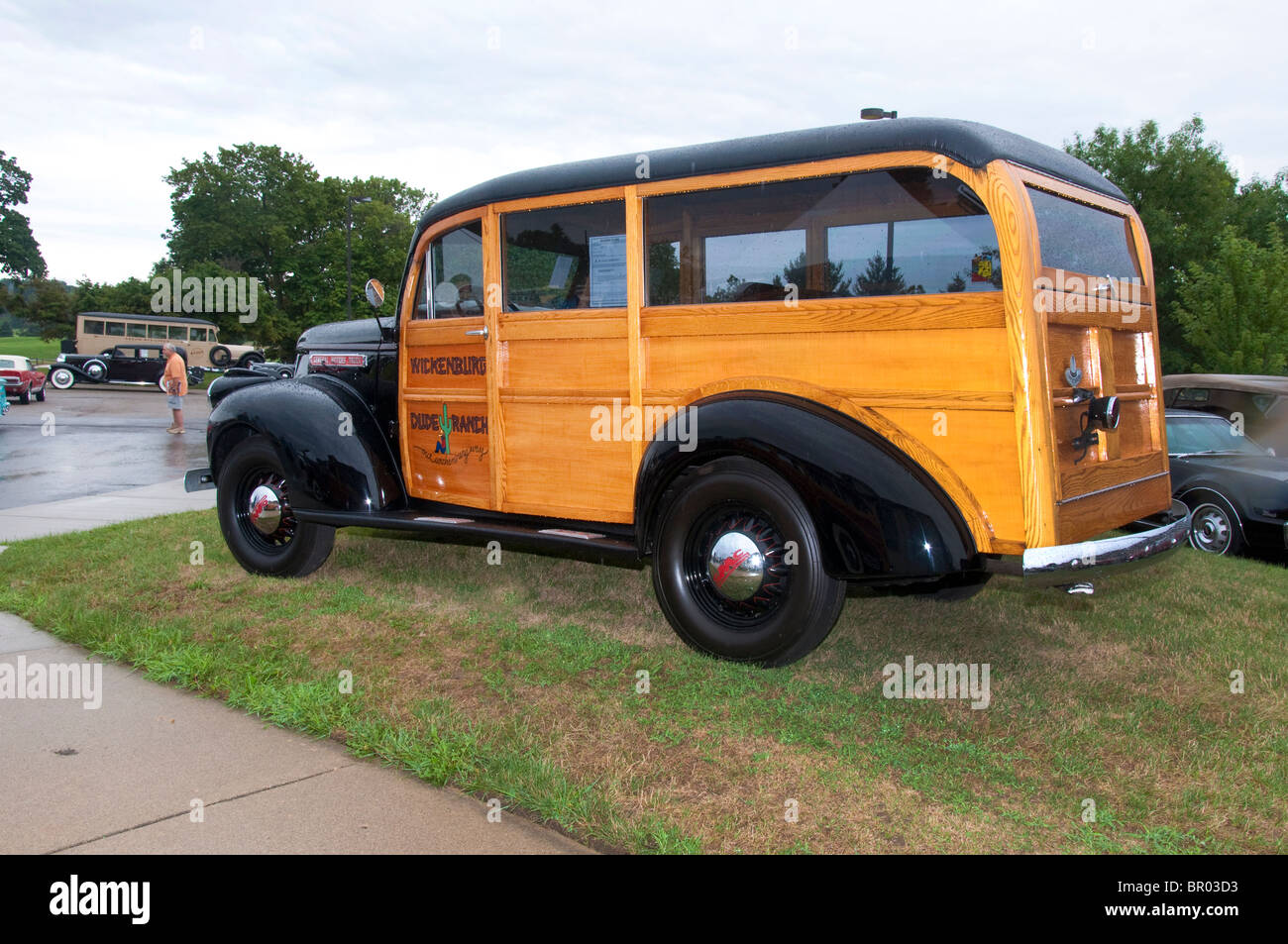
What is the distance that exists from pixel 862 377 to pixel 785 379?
366 millimetres

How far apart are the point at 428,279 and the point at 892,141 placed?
308 cm

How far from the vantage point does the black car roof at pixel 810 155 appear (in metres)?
4.05

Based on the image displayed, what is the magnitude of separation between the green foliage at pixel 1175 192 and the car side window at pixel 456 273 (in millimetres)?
39937

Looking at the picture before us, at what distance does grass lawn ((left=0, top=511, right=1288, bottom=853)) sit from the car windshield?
12.0 ft

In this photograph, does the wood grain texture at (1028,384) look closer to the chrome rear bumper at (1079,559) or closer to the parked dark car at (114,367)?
the chrome rear bumper at (1079,559)

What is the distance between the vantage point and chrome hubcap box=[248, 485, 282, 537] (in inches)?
247

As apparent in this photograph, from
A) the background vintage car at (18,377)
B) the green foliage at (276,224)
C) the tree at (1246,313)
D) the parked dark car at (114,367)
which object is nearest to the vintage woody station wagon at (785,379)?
the tree at (1246,313)

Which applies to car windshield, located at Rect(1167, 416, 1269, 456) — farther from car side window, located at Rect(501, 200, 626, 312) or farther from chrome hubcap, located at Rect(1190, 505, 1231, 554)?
car side window, located at Rect(501, 200, 626, 312)

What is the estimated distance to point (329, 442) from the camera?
596 centimetres

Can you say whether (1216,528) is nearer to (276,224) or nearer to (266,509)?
(266,509)

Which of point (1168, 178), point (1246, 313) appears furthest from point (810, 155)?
point (1168, 178)
